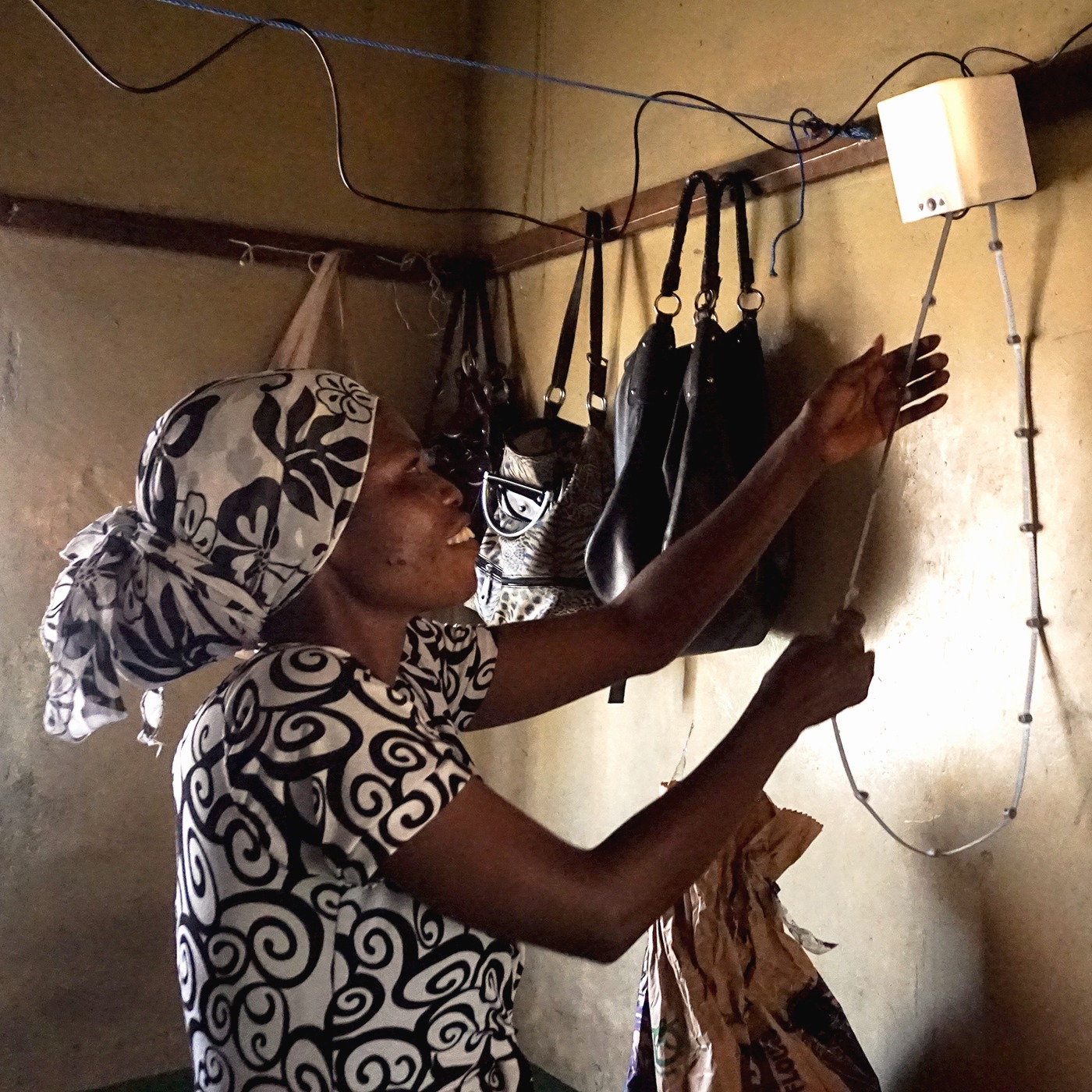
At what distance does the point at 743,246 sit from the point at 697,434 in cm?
30

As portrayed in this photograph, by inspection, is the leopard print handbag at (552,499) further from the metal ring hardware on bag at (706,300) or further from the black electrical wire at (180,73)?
the black electrical wire at (180,73)

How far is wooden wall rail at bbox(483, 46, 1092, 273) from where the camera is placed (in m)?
1.07

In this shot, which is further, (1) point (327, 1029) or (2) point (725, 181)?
(2) point (725, 181)

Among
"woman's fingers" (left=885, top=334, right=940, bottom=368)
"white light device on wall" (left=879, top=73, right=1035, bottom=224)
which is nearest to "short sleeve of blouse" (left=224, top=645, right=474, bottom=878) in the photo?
"woman's fingers" (left=885, top=334, right=940, bottom=368)

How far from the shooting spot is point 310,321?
1.99 meters

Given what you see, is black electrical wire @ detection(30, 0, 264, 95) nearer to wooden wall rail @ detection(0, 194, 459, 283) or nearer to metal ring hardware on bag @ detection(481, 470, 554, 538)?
wooden wall rail @ detection(0, 194, 459, 283)

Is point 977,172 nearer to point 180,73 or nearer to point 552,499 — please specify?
point 552,499

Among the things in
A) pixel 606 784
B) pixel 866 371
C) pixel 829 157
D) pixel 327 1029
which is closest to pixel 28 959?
pixel 606 784

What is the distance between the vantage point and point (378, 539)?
966 mm

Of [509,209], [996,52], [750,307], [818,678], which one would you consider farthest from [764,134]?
[818,678]

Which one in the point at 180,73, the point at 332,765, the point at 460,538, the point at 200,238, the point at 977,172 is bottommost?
the point at 332,765

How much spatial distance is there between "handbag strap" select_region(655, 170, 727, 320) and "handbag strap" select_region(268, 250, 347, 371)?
0.75 metres

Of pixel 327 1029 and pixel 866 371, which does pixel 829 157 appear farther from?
pixel 327 1029

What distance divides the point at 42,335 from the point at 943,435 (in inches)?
57.2
